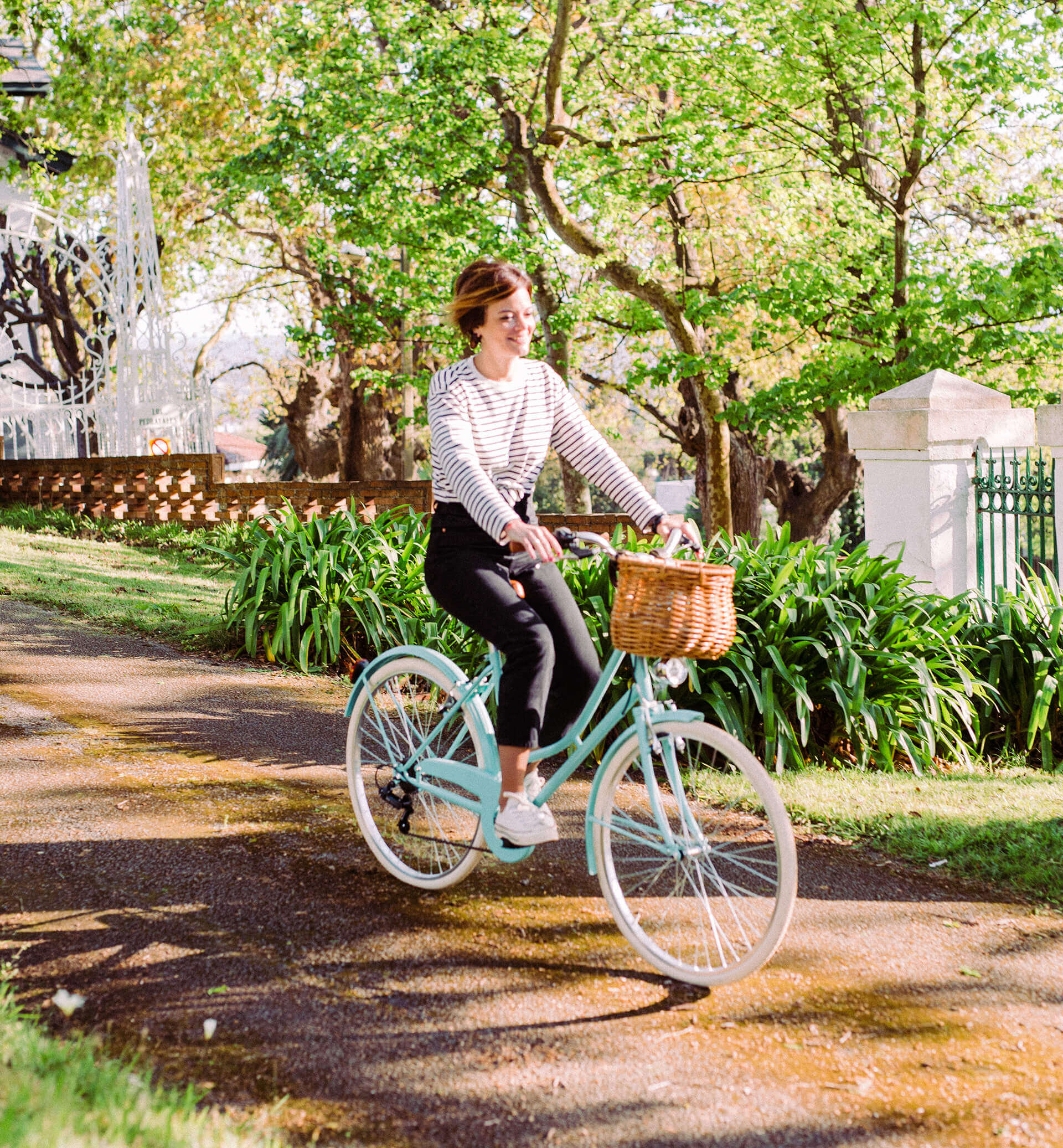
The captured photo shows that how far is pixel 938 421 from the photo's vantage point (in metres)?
7.92

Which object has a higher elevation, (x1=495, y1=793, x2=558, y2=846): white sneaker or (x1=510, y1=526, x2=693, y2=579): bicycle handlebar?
(x1=510, y1=526, x2=693, y2=579): bicycle handlebar

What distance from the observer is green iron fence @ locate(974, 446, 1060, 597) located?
25.3 feet

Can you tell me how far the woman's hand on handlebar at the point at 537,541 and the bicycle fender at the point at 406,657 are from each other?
28.9 inches

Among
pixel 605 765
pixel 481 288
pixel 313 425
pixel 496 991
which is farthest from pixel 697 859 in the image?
pixel 313 425

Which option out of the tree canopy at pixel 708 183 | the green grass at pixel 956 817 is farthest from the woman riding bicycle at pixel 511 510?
the tree canopy at pixel 708 183

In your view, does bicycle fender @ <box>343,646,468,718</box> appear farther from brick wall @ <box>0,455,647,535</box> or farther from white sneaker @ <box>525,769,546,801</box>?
brick wall @ <box>0,455,647,535</box>

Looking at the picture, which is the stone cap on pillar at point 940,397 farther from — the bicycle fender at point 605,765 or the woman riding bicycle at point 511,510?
the bicycle fender at point 605,765

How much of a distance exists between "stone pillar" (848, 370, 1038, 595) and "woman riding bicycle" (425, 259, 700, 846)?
15.0 feet

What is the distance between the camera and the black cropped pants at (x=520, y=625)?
3629 mm

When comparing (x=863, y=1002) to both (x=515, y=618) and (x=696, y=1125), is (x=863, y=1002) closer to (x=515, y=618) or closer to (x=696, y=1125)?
(x=696, y=1125)

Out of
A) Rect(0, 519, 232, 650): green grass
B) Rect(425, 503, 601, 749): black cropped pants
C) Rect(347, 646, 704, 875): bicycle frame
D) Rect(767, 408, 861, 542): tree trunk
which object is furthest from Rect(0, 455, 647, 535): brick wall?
Rect(425, 503, 601, 749): black cropped pants

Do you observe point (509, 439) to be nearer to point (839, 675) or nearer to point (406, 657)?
point (406, 657)

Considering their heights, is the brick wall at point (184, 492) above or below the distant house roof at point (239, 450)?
below

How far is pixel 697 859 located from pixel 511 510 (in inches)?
44.9
